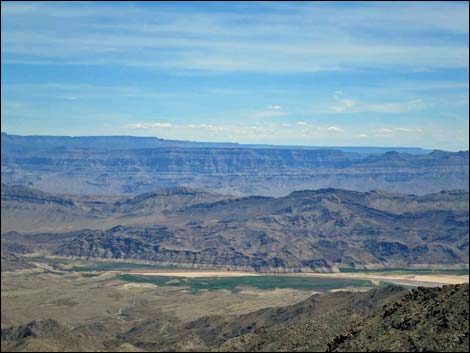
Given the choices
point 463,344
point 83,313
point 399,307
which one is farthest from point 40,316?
point 463,344

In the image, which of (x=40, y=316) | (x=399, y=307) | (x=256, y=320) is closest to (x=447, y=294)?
(x=399, y=307)

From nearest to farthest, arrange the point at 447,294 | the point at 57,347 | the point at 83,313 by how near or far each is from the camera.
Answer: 1. the point at 57,347
2. the point at 447,294
3. the point at 83,313

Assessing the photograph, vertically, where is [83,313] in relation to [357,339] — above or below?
below

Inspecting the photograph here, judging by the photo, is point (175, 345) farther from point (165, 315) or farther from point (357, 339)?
point (165, 315)

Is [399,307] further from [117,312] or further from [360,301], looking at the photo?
[117,312]

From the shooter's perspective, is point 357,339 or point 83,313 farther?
point 83,313

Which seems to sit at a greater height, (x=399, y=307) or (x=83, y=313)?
(x=399, y=307)

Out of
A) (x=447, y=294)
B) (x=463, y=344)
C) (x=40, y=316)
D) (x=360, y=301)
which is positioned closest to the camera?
(x=463, y=344)

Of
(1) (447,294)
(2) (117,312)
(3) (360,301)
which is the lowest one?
(2) (117,312)

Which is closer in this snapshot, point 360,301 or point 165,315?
point 360,301
